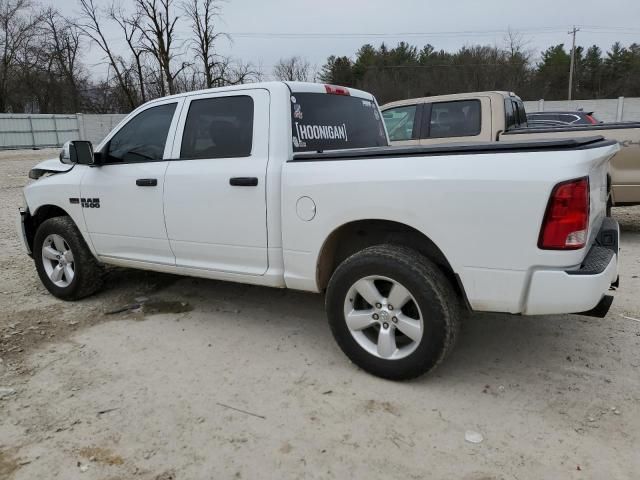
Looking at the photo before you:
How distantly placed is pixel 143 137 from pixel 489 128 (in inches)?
184

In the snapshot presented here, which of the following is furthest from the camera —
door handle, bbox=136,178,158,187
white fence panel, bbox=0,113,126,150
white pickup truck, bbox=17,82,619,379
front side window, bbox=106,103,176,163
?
white fence panel, bbox=0,113,126,150

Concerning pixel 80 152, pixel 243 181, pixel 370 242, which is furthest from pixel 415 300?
pixel 80 152

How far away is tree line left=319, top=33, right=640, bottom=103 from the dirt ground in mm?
51004

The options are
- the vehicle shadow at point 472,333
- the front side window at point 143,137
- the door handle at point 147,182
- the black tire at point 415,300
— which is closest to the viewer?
the black tire at point 415,300

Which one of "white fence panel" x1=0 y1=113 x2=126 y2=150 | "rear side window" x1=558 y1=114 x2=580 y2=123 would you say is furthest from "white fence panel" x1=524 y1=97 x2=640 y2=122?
"white fence panel" x1=0 y1=113 x2=126 y2=150

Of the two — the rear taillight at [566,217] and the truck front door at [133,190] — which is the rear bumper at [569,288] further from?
the truck front door at [133,190]

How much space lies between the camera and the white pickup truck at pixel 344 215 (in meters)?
2.64

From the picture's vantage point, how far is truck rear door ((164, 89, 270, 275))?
11.8ft

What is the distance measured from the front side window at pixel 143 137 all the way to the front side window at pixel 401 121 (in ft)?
13.0

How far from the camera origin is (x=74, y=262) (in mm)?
4762

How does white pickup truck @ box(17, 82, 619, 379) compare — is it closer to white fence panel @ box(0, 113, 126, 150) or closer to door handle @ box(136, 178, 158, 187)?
door handle @ box(136, 178, 158, 187)

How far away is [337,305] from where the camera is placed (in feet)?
10.7

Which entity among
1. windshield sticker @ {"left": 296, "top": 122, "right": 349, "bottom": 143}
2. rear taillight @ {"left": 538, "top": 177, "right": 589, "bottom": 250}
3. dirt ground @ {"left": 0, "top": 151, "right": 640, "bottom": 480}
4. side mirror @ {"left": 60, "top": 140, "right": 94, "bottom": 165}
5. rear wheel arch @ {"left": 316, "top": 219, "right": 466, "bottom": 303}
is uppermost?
windshield sticker @ {"left": 296, "top": 122, "right": 349, "bottom": 143}

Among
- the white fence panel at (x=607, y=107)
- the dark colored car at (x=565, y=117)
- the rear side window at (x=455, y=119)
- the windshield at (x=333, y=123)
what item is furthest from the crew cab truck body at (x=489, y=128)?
the white fence panel at (x=607, y=107)
